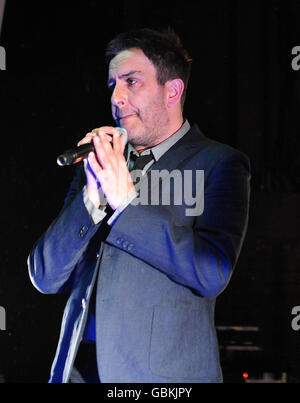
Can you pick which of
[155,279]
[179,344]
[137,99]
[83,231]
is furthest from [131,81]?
[179,344]

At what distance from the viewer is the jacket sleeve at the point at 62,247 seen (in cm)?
131

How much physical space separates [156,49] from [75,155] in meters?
0.56

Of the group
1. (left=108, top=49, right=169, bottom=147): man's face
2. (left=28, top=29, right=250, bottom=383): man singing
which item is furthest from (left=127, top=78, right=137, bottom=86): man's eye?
(left=28, top=29, right=250, bottom=383): man singing

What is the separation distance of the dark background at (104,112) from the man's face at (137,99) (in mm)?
658

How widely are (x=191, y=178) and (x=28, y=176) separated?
1076mm

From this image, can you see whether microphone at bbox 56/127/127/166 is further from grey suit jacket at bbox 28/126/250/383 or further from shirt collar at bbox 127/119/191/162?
shirt collar at bbox 127/119/191/162

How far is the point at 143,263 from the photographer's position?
129 centimetres

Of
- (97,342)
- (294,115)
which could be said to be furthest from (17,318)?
(294,115)

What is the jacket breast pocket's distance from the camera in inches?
48.7

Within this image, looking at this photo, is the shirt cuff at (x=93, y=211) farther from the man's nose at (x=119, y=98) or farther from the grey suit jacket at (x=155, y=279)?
the man's nose at (x=119, y=98)

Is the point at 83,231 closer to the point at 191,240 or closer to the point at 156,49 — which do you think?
the point at 191,240

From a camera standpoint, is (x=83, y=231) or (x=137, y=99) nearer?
(x=83, y=231)

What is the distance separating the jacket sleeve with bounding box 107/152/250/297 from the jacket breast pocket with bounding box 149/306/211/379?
0.26 ft

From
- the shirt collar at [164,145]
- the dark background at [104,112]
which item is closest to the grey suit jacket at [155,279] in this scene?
the shirt collar at [164,145]
